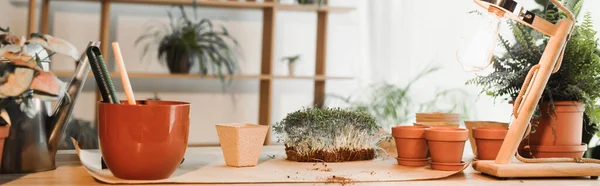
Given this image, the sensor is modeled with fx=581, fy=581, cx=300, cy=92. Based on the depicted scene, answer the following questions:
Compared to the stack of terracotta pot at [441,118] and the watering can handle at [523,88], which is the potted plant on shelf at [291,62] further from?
the watering can handle at [523,88]

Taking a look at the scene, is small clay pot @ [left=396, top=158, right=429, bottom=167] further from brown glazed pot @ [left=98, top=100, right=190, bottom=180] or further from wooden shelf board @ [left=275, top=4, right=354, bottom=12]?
wooden shelf board @ [left=275, top=4, right=354, bottom=12]

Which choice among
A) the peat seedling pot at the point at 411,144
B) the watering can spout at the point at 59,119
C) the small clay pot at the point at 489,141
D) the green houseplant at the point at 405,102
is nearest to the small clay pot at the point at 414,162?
the peat seedling pot at the point at 411,144

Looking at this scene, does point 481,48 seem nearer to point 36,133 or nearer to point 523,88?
point 523,88

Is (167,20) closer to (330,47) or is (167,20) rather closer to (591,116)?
(330,47)

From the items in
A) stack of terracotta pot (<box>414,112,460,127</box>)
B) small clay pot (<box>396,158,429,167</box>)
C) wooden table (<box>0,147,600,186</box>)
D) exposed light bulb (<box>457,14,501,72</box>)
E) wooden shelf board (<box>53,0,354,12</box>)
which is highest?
wooden shelf board (<box>53,0,354,12</box>)

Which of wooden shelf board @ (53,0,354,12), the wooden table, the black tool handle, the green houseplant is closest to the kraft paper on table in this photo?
the wooden table

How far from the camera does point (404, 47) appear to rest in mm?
3260

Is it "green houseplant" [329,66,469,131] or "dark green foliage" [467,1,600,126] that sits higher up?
"dark green foliage" [467,1,600,126]

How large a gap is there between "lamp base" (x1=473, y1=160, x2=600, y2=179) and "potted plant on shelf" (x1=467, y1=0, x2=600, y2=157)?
14cm

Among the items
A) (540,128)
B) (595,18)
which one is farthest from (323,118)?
(595,18)

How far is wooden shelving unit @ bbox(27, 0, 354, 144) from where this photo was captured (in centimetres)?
302

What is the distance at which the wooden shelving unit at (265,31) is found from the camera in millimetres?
3016

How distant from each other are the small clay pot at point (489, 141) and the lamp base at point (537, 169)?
7 centimetres

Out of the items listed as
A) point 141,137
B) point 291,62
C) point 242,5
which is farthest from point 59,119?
point 291,62
